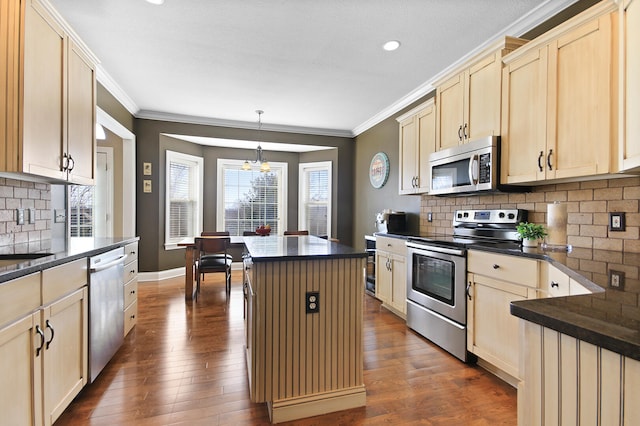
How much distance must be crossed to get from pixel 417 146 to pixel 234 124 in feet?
10.7

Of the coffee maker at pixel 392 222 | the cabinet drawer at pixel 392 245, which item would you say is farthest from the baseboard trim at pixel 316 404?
the coffee maker at pixel 392 222

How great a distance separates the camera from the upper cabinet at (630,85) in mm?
1454

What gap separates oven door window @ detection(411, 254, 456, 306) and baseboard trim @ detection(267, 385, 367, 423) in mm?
1115

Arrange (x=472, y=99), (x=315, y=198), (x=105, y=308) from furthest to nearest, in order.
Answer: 1. (x=315, y=198)
2. (x=472, y=99)
3. (x=105, y=308)

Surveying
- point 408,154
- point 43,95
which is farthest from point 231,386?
point 408,154

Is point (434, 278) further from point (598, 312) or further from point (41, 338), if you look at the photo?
point (41, 338)

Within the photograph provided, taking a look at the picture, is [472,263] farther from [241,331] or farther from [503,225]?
[241,331]

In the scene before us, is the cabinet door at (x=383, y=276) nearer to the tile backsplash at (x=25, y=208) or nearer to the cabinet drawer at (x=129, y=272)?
the cabinet drawer at (x=129, y=272)

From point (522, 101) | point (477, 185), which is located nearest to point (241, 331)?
point (477, 185)

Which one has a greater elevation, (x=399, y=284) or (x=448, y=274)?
(x=448, y=274)

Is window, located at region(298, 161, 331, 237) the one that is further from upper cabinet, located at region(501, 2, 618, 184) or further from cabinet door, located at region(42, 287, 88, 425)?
cabinet door, located at region(42, 287, 88, 425)

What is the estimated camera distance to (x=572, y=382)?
25.6 inches

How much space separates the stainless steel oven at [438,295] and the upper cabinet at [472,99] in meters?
1.04

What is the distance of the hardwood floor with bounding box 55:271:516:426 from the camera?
1.76 meters
